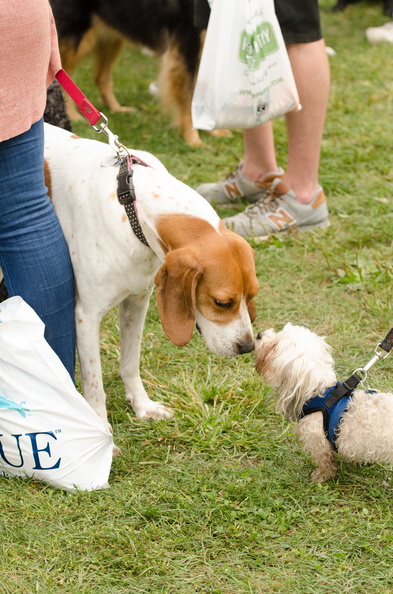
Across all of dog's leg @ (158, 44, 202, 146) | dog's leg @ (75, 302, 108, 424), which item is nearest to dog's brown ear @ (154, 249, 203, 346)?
dog's leg @ (75, 302, 108, 424)

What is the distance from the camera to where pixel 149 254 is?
2.32 metres

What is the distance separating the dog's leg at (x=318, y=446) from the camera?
2283 millimetres

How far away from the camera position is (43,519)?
2.18 m

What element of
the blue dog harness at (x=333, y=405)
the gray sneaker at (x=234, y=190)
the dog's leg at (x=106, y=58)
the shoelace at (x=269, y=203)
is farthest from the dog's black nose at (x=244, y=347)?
the dog's leg at (x=106, y=58)

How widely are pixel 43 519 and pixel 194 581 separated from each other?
0.50 m

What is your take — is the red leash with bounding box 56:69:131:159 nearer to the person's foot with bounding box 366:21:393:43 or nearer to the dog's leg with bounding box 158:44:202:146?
the dog's leg with bounding box 158:44:202:146

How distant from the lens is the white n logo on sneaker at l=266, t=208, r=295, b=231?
13.1 ft

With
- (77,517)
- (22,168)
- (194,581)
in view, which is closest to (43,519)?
(77,517)

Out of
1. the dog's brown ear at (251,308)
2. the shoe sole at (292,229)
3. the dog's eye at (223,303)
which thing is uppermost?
the dog's eye at (223,303)

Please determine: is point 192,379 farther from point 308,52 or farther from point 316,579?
point 308,52

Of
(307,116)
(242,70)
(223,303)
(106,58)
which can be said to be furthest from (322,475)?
(106,58)

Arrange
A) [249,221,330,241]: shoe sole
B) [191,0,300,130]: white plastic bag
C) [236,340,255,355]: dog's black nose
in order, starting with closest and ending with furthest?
[236,340,255,355]: dog's black nose, [191,0,300,130]: white plastic bag, [249,221,330,241]: shoe sole

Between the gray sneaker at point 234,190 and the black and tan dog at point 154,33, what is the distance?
1.07m

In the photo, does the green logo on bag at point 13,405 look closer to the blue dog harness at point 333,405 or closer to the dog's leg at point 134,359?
the dog's leg at point 134,359
